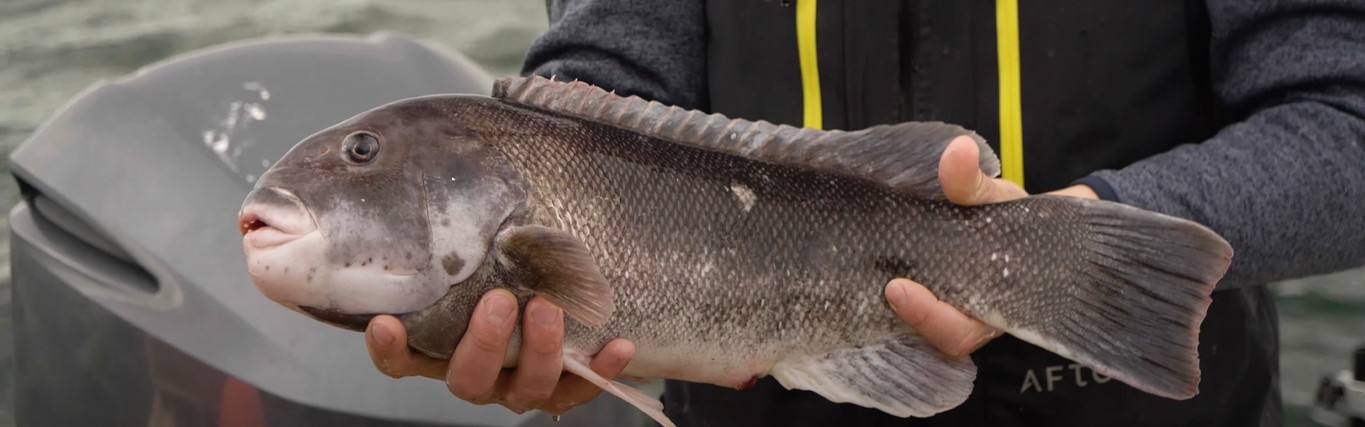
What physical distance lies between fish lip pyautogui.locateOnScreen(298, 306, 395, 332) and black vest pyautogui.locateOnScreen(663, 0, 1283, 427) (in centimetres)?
72

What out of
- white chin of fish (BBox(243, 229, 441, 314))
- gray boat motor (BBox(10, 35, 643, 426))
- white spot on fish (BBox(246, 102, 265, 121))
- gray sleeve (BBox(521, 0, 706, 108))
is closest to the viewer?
white chin of fish (BBox(243, 229, 441, 314))

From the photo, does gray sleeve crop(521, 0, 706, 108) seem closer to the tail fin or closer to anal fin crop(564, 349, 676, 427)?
anal fin crop(564, 349, 676, 427)

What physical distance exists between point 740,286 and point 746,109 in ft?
1.46

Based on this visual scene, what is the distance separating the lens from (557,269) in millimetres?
1400

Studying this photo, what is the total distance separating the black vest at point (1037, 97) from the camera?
1.75 metres

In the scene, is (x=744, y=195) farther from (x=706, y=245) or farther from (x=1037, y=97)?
(x=1037, y=97)

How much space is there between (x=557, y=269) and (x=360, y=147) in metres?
0.27

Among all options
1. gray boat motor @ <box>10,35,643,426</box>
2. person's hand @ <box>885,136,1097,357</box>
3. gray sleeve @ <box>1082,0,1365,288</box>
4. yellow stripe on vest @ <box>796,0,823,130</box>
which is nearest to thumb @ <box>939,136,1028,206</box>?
person's hand @ <box>885,136,1097,357</box>

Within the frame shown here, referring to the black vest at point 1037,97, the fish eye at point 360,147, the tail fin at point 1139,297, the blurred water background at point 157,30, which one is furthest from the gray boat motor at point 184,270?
the blurred water background at point 157,30

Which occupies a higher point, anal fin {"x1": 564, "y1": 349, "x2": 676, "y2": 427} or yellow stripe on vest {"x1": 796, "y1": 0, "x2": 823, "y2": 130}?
yellow stripe on vest {"x1": 796, "y1": 0, "x2": 823, "y2": 130}

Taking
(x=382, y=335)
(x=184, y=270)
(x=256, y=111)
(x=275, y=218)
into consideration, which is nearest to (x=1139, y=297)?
(x=382, y=335)

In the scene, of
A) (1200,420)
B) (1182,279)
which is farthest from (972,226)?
(1200,420)

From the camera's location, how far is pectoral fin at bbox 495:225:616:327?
4.60 feet

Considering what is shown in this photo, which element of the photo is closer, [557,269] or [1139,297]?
[557,269]
